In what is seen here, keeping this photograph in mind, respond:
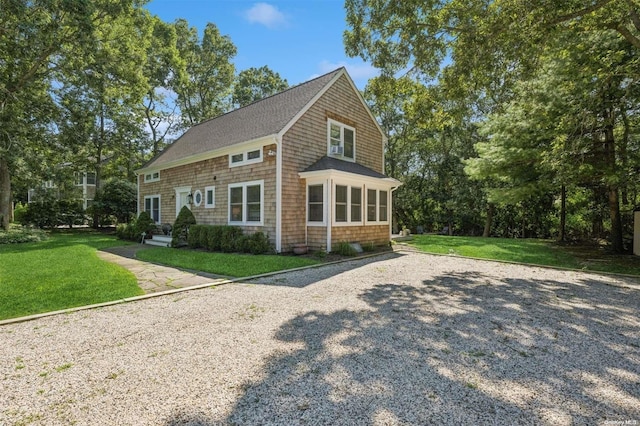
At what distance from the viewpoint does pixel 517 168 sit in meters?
10.9

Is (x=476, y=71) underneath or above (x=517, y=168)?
above

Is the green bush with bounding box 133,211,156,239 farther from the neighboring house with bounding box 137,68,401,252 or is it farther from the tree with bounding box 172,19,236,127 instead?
the tree with bounding box 172,19,236,127

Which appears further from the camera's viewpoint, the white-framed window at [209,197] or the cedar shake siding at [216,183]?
the white-framed window at [209,197]

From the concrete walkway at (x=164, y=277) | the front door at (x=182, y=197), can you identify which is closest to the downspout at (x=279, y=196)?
the concrete walkway at (x=164, y=277)

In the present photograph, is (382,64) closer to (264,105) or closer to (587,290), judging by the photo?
(264,105)

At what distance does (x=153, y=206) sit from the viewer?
667 inches

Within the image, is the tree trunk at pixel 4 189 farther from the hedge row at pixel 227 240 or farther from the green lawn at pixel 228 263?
the green lawn at pixel 228 263

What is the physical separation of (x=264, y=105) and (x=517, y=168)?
10730 mm

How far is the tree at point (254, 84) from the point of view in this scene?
3231 cm

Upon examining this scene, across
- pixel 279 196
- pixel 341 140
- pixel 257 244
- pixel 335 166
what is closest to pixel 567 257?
pixel 335 166

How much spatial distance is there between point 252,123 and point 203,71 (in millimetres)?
21599

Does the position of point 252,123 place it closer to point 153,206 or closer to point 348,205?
point 348,205

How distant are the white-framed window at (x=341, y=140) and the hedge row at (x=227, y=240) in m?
4.47

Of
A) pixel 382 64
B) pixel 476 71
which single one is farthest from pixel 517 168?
pixel 382 64
